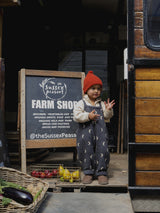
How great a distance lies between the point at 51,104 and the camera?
154 inches

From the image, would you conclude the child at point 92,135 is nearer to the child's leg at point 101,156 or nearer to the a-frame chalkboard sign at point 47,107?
the child's leg at point 101,156

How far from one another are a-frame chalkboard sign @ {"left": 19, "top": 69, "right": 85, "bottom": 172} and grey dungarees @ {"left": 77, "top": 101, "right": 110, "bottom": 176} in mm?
501

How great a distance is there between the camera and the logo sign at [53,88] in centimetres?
392

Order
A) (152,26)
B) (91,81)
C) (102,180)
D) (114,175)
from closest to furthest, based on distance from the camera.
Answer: (152,26), (102,180), (91,81), (114,175)

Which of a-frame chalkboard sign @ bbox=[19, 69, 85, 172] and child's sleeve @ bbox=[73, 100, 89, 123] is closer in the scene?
child's sleeve @ bbox=[73, 100, 89, 123]

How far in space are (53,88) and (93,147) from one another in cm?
113

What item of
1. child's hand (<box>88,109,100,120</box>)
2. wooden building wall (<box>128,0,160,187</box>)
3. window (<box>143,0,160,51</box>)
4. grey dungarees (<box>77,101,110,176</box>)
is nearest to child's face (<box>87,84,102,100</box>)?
grey dungarees (<box>77,101,110,176</box>)

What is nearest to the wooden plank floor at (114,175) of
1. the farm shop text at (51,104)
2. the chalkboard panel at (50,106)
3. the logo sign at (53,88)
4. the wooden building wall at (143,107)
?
the wooden building wall at (143,107)

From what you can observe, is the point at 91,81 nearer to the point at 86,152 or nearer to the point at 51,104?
the point at 51,104

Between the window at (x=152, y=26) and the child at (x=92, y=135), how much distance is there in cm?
87

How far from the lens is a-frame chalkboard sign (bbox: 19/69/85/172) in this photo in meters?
3.71

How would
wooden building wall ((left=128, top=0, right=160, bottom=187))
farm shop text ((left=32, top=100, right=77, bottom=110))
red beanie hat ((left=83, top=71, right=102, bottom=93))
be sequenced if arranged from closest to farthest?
wooden building wall ((left=128, top=0, right=160, bottom=187)) → red beanie hat ((left=83, top=71, right=102, bottom=93)) → farm shop text ((left=32, top=100, right=77, bottom=110))

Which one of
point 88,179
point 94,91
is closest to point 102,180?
point 88,179

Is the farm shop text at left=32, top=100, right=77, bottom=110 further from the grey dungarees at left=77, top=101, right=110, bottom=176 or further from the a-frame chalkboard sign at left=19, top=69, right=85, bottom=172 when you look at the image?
the grey dungarees at left=77, top=101, right=110, bottom=176
